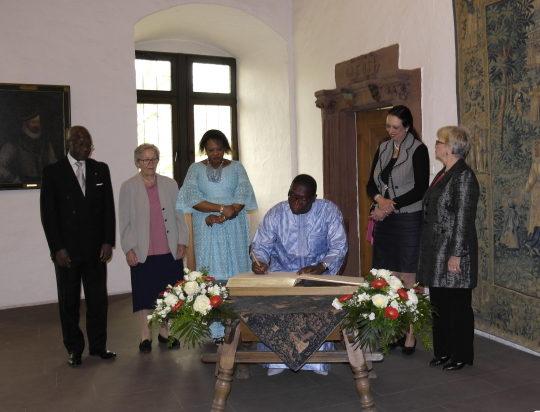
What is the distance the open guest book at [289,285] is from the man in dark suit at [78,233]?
1605 mm

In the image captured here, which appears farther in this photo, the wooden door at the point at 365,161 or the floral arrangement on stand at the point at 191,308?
the wooden door at the point at 365,161

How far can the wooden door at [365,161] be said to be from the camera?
6.76 meters

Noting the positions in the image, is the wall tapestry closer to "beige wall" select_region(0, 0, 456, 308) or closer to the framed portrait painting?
"beige wall" select_region(0, 0, 456, 308)

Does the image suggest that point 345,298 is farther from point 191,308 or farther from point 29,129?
point 29,129

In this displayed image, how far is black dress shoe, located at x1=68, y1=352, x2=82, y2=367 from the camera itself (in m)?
4.48

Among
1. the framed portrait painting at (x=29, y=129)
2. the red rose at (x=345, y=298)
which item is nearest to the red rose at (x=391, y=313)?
the red rose at (x=345, y=298)

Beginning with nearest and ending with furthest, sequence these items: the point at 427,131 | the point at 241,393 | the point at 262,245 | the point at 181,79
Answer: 1. the point at 241,393
2. the point at 262,245
3. the point at 427,131
4. the point at 181,79

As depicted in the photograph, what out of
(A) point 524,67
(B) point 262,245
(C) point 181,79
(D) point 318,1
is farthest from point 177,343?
(C) point 181,79

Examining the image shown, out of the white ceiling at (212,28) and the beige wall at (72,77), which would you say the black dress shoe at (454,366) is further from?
the white ceiling at (212,28)

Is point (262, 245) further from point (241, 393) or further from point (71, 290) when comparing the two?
point (71, 290)

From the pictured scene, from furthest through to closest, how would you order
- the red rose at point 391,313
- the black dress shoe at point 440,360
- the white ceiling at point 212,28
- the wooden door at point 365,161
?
1. the white ceiling at point 212,28
2. the wooden door at point 365,161
3. the black dress shoe at point 440,360
4. the red rose at point 391,313

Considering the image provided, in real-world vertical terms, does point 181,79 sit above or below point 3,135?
above

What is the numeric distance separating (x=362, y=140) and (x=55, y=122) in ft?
11.9

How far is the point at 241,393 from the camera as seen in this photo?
3791 millimetres
